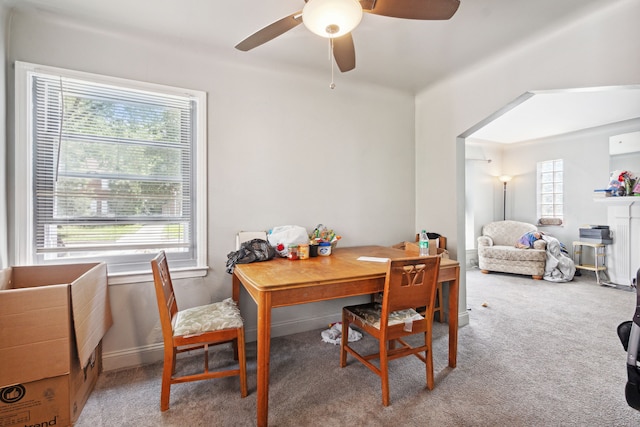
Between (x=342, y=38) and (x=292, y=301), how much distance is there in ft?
5.27

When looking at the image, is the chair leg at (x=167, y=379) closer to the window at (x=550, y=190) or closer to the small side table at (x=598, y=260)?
the small side table at (x=598, y=260)

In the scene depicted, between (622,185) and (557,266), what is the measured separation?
4.95 ft

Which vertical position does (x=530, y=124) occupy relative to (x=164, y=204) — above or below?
above

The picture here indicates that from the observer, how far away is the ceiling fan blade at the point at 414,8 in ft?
4.65

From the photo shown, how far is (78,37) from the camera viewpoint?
6.82ft

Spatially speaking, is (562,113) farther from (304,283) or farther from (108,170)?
(108,170)

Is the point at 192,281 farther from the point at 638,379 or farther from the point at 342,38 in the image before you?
the point at 638,379

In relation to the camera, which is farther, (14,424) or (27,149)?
(27,149)

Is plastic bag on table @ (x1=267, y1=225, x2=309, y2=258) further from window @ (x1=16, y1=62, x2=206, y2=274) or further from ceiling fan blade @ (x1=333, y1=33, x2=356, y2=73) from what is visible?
ceiling fan blade @ (x1=333, y1=33, x2=356, y2=73)

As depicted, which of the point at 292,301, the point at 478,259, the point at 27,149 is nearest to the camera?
the point at 292,301

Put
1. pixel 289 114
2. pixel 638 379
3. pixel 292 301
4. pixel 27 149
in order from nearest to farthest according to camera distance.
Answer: pixel 638 379 → pixel 292 301 → pixel 27 149 → pixel 289 114

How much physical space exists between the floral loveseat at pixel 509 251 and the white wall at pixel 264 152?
2830 millimetres

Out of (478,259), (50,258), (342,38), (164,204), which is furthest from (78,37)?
(478,259)

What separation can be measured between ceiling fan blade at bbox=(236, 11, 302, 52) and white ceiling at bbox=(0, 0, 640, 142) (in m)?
0.31
